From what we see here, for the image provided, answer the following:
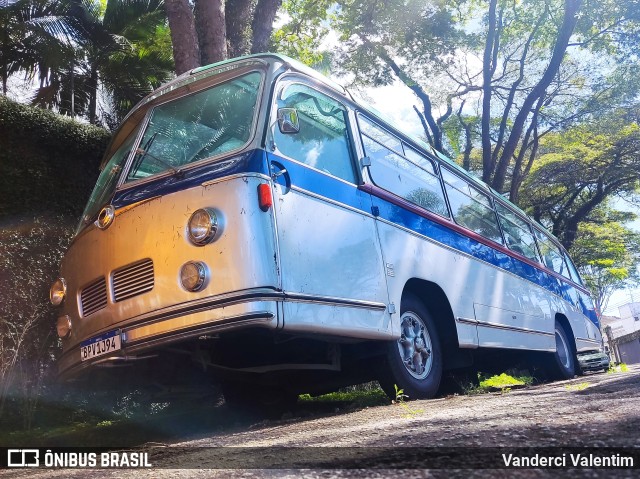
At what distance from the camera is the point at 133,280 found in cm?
405

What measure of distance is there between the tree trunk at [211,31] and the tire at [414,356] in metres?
4.73

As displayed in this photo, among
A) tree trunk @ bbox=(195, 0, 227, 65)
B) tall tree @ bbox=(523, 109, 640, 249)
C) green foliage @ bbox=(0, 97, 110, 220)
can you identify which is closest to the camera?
green foliage @ bbox=(0, 97, 110, 220)

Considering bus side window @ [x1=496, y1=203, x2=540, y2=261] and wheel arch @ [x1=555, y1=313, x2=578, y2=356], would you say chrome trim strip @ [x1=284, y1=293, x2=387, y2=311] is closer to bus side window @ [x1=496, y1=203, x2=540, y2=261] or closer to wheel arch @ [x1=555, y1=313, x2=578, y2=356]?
bus side window @ [x1=496, y1=203, x2=540, y2=261]

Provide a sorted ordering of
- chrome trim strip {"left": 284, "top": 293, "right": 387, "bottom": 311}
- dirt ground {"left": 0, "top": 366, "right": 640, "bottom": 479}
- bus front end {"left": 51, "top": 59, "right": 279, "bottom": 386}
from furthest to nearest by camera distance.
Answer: chrome trim strip {"left": 284, "top": 293, "right": 387, "bottom": 311} < bus front end {"left": 51, "top": 59, "right": 279, "bottom": 386} < dirt ground {"left": 0, "top": 366, "right": 640, "bottom": 479}

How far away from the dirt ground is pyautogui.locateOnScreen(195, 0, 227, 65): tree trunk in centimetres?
605

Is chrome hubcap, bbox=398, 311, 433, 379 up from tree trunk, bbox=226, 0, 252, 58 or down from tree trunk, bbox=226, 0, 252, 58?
down

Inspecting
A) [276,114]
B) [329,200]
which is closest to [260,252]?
[329,200]

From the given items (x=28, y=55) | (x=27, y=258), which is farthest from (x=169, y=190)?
(x=28, y=55)

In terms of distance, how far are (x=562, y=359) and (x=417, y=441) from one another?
842 centimetres

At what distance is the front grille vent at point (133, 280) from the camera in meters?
3.97

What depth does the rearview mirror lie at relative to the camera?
4.05 meters

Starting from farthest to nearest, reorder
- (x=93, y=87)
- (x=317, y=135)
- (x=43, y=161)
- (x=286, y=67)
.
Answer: (x=93, y=87) → (x=43, y=161) → (x=317, y=135) → (x=286, y=67)

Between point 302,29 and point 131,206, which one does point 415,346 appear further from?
point 302,29

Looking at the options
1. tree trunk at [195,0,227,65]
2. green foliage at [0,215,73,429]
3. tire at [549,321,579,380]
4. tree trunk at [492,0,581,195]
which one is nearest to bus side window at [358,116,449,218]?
tree trunk at [195,0,227,65]
